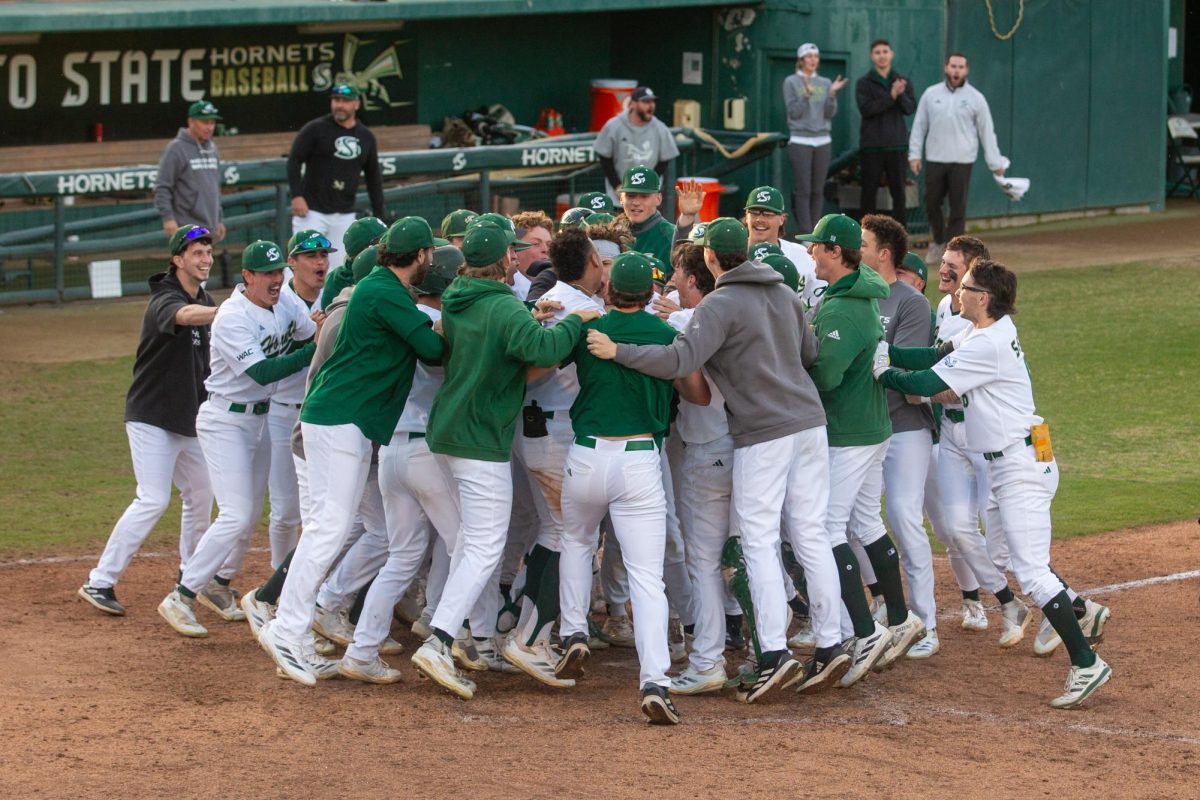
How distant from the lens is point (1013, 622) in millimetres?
7418

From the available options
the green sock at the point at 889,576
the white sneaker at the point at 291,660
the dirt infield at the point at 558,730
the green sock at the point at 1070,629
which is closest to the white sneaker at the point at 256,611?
the dirt infield at the point at 558,730

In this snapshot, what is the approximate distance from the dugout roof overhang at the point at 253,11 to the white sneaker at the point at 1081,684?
38.9 ft

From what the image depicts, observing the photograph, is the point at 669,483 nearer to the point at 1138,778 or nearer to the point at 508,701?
the point at 508,701

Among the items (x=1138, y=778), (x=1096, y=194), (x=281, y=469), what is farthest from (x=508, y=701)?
(x=1096, y=194)

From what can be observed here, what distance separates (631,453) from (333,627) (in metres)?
1.78

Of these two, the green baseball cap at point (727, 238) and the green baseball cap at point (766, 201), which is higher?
the green baseball cap at point (766, 201)

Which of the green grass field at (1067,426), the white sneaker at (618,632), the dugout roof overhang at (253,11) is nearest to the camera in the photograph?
the white sneaker at (618,632)

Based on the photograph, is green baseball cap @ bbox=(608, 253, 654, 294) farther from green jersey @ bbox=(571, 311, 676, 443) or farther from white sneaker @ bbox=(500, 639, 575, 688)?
white sneaker @ bbox=(500, 639, 575, 688)

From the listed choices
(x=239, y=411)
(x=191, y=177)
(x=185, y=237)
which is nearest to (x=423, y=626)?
(x=239, y=411)

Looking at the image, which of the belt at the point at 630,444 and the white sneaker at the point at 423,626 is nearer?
the belt at the point at 630,444

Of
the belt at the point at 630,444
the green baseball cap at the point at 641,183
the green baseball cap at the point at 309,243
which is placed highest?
the green baseball cap at the point at 641,183

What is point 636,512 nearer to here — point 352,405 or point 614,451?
point 614,451

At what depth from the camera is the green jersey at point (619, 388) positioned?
637cm

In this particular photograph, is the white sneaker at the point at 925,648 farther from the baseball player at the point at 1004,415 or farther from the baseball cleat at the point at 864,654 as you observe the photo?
the baseball player at the point at 1004,415
